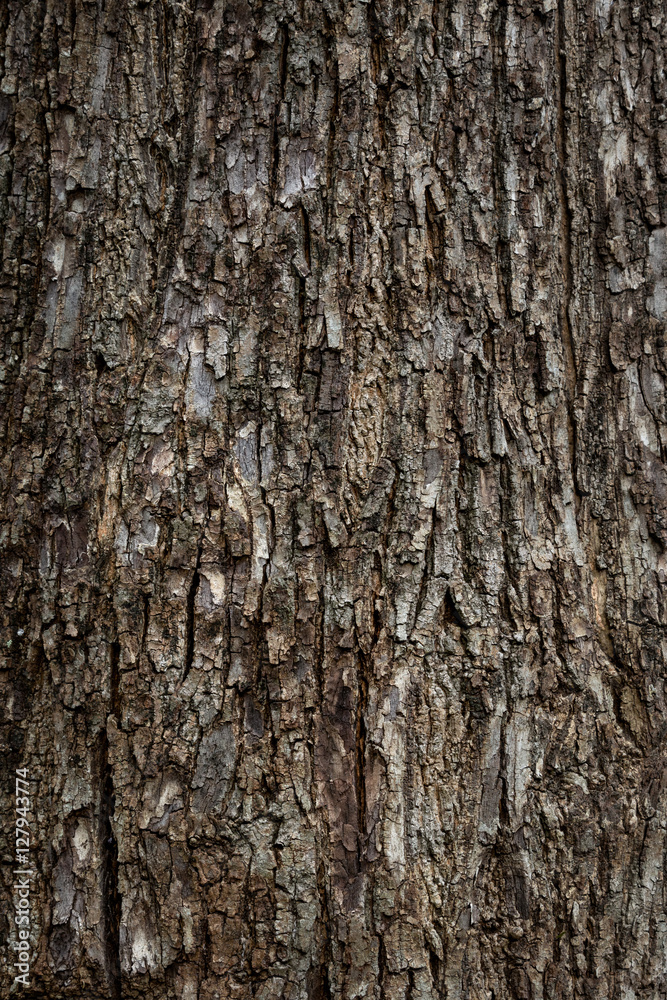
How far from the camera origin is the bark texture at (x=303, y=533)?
1481mm

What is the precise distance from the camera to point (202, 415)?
4.98 ft

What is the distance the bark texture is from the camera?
148 centimetres

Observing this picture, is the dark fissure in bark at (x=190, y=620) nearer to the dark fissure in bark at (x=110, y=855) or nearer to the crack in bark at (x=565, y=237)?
the dark fissure in bark at (x=110, y=855)

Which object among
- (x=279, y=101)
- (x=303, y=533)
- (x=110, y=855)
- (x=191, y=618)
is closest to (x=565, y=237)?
(x=279, y=101)

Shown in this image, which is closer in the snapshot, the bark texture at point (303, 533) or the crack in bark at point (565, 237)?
the bark texture at point (303, 533)

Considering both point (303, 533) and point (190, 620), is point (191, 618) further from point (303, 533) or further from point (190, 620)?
point (303, 533)

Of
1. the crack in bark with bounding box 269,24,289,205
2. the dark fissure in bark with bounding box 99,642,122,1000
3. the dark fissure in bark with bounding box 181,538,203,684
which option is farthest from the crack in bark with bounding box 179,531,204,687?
the crack in bark with bounding box 269,24,289,205

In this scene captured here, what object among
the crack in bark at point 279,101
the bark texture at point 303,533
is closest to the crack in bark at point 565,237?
the bark texture at point 303,533

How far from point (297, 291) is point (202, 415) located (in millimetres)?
351

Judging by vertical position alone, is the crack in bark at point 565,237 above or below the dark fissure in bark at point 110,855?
above

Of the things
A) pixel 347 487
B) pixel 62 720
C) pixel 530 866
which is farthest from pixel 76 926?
pixel 347 487

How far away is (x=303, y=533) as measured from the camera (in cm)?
151

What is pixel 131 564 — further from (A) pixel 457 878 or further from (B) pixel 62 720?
(A) pixel 457 878

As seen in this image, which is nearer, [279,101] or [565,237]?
[279,101]
